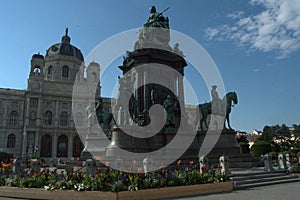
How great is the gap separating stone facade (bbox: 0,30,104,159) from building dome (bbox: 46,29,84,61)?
2651 millimetres

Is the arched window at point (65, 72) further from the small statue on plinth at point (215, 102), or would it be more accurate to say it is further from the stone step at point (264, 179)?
the stone step at point (264, 179)

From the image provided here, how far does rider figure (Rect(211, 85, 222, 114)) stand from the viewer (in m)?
20.6

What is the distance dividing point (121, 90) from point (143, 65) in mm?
2763

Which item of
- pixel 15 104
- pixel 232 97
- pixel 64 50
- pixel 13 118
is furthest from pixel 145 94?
pixel 64 50

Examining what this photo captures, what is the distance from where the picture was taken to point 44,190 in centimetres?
906

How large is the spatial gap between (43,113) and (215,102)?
64.2m

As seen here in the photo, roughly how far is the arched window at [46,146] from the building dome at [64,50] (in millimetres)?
28448

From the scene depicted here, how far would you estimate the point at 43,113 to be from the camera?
240 ft

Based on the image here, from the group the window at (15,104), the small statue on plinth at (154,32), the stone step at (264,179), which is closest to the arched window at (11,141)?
the window at (15,104)

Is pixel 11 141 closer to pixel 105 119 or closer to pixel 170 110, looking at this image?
pixel 105 119

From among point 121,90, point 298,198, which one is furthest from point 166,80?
point 298,198

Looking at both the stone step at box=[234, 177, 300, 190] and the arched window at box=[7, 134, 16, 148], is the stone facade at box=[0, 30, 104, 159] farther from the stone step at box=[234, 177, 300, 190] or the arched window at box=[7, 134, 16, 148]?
the stone step at box=[234, 177, 300, 190]

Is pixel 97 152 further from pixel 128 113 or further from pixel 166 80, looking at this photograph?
pixel 166 80

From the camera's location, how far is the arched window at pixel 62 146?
73250mm
